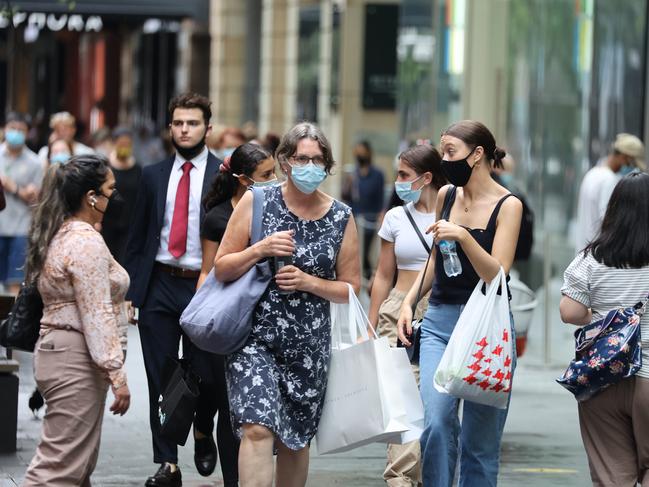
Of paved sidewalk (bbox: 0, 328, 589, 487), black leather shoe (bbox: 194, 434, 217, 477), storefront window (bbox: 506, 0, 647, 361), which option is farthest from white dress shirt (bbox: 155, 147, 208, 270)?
storefront window (bbox: 506, 0, 647, 361)

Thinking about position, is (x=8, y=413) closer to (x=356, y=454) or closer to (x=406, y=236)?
(x=356, y=454)

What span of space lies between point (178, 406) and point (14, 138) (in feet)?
29.3

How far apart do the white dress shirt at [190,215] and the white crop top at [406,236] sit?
39.3 inches

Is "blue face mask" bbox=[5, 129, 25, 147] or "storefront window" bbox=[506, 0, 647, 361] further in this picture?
"blue face mask" bbox=[5, 129, 25, 147]

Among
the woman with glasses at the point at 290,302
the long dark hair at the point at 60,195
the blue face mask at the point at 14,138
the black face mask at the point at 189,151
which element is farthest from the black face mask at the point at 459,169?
the blue face mask at the point at 14,138

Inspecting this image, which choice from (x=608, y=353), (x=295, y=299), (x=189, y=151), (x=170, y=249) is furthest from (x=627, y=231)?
(x=189, y=151)

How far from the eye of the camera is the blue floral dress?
256 inches

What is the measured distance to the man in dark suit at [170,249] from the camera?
8148 millimetres

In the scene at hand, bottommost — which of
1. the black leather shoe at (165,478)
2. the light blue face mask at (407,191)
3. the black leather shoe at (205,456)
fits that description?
the black leather shoe at (165,478)

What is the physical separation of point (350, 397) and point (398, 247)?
66.1 inches

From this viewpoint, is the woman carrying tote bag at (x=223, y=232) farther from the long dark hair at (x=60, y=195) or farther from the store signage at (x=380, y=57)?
the store signage at (x=380, y=57)

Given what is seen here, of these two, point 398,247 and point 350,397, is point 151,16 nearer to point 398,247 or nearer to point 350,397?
point 398,247

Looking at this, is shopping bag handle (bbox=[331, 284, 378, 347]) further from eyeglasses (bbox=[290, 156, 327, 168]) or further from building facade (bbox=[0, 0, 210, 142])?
building facade (bbox=[0, 0, 210, 142])

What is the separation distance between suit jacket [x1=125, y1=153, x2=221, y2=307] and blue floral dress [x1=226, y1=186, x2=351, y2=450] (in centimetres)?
165
